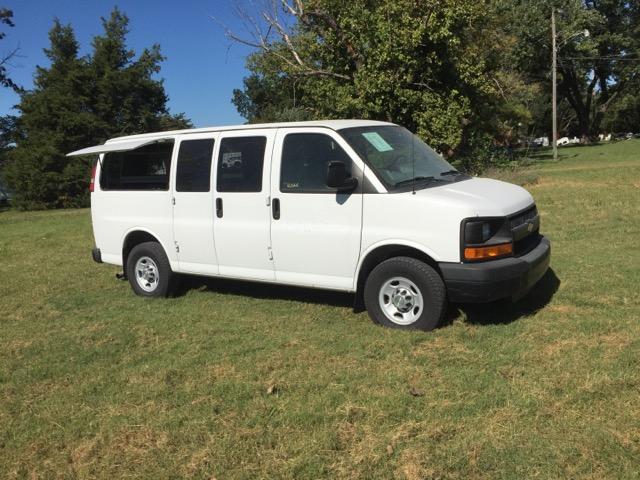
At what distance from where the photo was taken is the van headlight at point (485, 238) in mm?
4832

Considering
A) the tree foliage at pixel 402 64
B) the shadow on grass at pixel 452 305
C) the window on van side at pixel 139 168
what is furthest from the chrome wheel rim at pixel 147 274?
the tree foliage at pixel 402 64

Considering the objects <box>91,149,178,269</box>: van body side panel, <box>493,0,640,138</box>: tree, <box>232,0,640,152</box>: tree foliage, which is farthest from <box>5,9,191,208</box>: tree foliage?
<box>91,149,178,269</box>: van body side panel

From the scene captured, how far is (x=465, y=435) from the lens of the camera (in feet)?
11.6

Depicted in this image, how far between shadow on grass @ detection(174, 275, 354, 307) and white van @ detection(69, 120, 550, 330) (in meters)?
0.65

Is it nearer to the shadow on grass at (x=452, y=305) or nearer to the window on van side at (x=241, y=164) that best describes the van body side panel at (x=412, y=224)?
the shadow on grass at (x=452, y=305)

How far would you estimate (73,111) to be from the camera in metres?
31.8

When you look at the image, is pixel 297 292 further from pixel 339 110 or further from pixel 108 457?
pixel 339 110

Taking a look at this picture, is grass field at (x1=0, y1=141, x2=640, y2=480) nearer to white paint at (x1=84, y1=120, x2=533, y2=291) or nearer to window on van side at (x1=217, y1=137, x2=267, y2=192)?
white paint at (x1=84, y1=120, x2=533, y2=291)

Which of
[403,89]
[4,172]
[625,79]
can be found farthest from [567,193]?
[625,79]

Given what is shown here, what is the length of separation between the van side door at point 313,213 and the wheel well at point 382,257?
9 cm

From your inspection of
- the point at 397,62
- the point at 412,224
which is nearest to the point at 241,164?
the point at 412,224

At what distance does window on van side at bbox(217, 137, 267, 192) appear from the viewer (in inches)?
235

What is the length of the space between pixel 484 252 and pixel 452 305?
112cm

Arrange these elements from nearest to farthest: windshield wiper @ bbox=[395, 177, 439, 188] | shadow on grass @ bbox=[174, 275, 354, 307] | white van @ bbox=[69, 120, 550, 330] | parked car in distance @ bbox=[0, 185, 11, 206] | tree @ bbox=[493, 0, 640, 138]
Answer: white van @ bbox=[69, 120, 550, 330], windshield wiper @ bbox=[395, 177, 439, 188], shadow on grass @ bbox=[174, 275, 354, 307], parked car in distance @ bbox=[0, 185, 11, 206], tree @ bbox=[493, 0, 640, 138]
